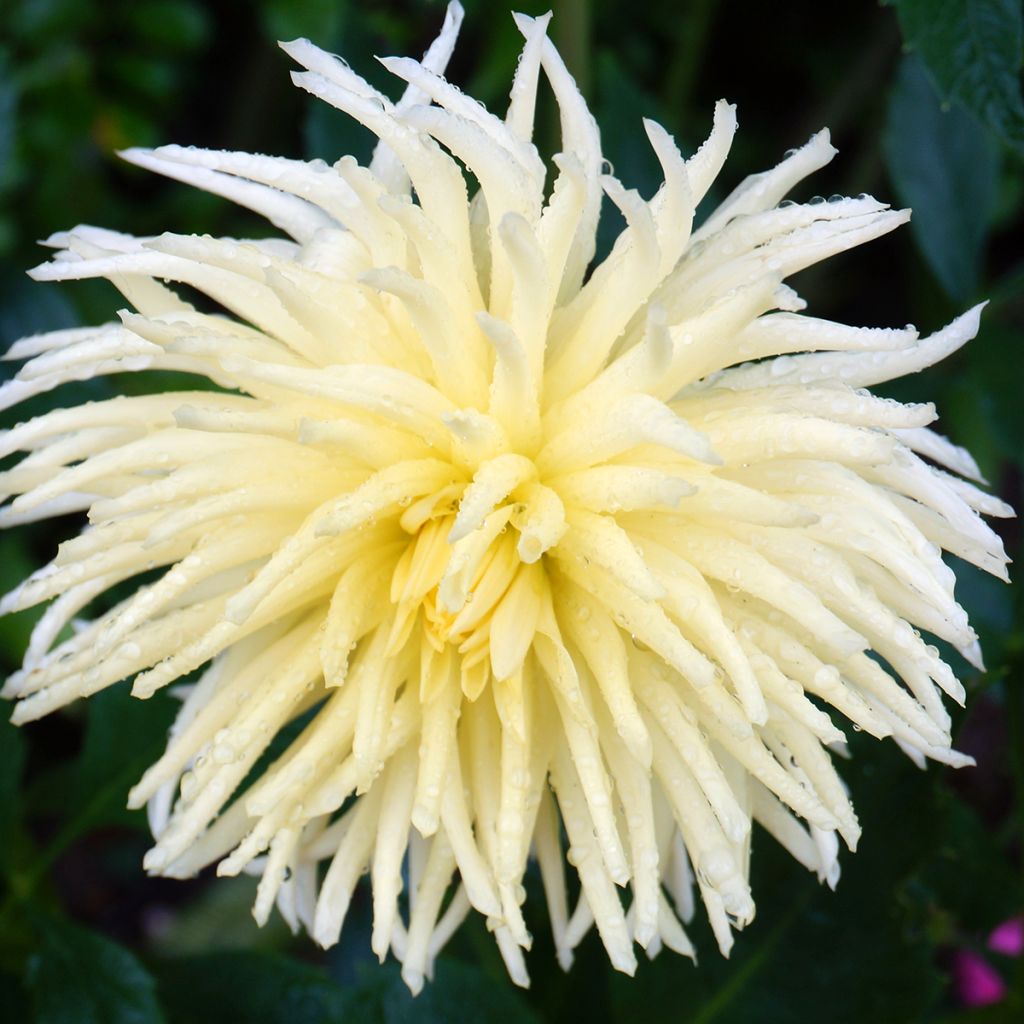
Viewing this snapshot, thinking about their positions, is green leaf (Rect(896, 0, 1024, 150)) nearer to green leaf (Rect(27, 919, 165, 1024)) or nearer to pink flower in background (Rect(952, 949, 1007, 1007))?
green leaf (Rect(27, 919, 165, 1024))

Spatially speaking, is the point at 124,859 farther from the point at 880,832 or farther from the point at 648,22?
the point at 648,22

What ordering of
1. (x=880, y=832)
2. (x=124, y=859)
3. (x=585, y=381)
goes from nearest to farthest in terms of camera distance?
(x=585, y=381) → (x=880, y=832) → (x=124, y=859)

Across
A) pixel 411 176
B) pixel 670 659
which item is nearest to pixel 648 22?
pixel 411 176

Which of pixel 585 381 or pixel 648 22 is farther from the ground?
pixel 648 22

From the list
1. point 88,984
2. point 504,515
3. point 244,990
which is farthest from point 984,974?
point 504,515

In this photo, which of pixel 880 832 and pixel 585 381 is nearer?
pixel 585 381

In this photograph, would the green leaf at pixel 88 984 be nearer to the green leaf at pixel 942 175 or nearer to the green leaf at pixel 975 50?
the green leaf at pixel 975 50

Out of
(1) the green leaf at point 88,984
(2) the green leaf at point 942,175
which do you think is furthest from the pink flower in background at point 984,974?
(1) the green leaf at point 88,984
